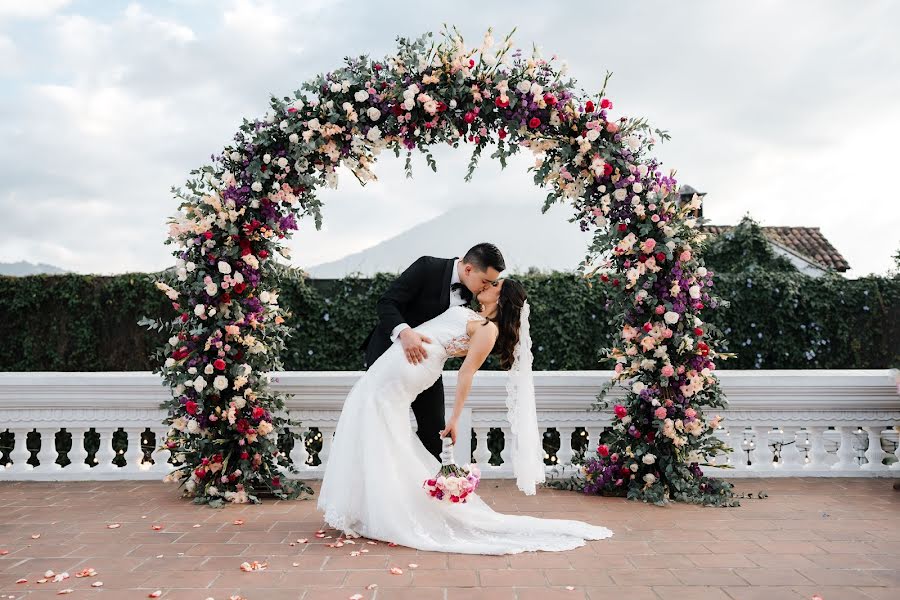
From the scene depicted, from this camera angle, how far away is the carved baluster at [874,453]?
6.21 m

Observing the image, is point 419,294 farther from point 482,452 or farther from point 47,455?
point 47,455

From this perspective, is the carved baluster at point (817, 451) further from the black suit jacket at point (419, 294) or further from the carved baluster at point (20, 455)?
the carved baluster at point (20, 455)

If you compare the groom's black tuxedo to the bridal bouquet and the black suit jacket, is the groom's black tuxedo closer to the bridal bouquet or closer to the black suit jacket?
the black suit jacket

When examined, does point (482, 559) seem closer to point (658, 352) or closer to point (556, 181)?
point (658, 352)

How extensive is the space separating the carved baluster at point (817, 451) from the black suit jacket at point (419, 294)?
368 centimetres

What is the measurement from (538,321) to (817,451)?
12.1 feet

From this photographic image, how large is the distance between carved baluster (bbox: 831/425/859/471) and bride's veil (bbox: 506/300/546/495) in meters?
3.20

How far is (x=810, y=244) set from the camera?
19266 millimetres

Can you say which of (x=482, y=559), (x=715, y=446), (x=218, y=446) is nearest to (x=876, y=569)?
(x=715, y=446)

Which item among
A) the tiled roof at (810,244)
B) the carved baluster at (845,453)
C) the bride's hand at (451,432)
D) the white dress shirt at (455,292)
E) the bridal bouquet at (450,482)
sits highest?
the tiled roof at (810,244)

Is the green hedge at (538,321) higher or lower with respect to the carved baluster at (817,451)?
higher

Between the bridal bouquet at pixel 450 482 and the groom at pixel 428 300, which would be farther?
the groom at pixel 428 300

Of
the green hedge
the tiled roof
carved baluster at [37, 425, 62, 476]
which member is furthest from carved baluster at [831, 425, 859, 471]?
the tiled roof

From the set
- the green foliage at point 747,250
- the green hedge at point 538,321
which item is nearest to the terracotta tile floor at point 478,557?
the green hedge at point 538,321
